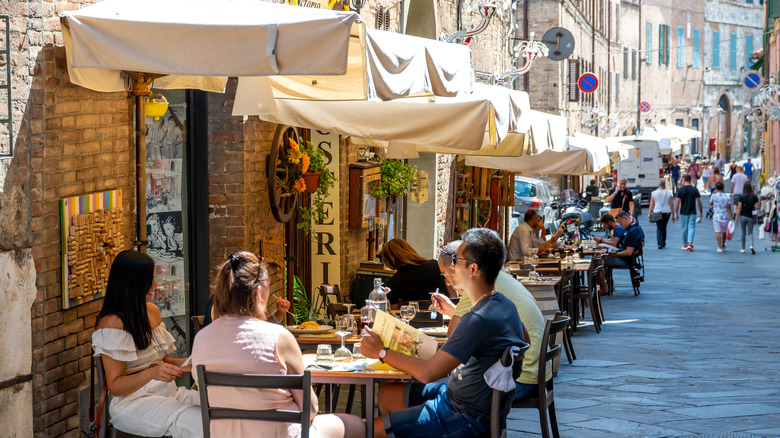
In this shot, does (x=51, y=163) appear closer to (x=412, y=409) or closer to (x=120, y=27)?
(x=120, y=27)

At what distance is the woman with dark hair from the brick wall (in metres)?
0.29

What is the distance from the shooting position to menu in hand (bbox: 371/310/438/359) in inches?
194

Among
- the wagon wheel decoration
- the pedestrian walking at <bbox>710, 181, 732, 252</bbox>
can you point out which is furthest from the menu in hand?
the pedestrian walking at <bbox>710, 181, 732, 252</bbox>

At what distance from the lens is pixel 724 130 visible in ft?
200

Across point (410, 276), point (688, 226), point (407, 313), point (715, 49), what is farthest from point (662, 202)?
point (715, 49)

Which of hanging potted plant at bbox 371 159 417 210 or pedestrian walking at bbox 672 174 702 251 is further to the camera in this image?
pedestrian walking at bbox 672 174 702 251

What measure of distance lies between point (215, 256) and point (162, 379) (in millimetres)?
2623

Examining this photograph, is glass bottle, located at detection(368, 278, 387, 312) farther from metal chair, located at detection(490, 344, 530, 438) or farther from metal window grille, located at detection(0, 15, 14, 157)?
metal window grille, located at detection(0, 15, 14, 157)

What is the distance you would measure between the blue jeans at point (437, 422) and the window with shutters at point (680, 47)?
5587 cm

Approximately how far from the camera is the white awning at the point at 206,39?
4414 millimetres

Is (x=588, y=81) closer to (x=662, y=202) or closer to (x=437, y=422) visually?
(x=662, y=202)

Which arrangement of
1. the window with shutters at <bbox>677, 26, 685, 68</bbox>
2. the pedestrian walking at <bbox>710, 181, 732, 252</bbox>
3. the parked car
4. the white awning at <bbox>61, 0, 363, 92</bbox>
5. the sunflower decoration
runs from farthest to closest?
1. the window with shutters at <bbox>677, 26, 685, 68</bbox>
2. the parked car
3. the pedestrian walking at <bbox>710, 181, 732, 252</bbox>
4. the sunflower decoration
5. the white awning at <bbox>61, 0, 363, 92</bbox>

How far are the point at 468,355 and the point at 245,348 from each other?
1038 millimetres

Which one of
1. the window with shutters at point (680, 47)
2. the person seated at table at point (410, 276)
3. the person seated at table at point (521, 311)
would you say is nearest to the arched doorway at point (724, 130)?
the window with shutters at point (680, 47)
